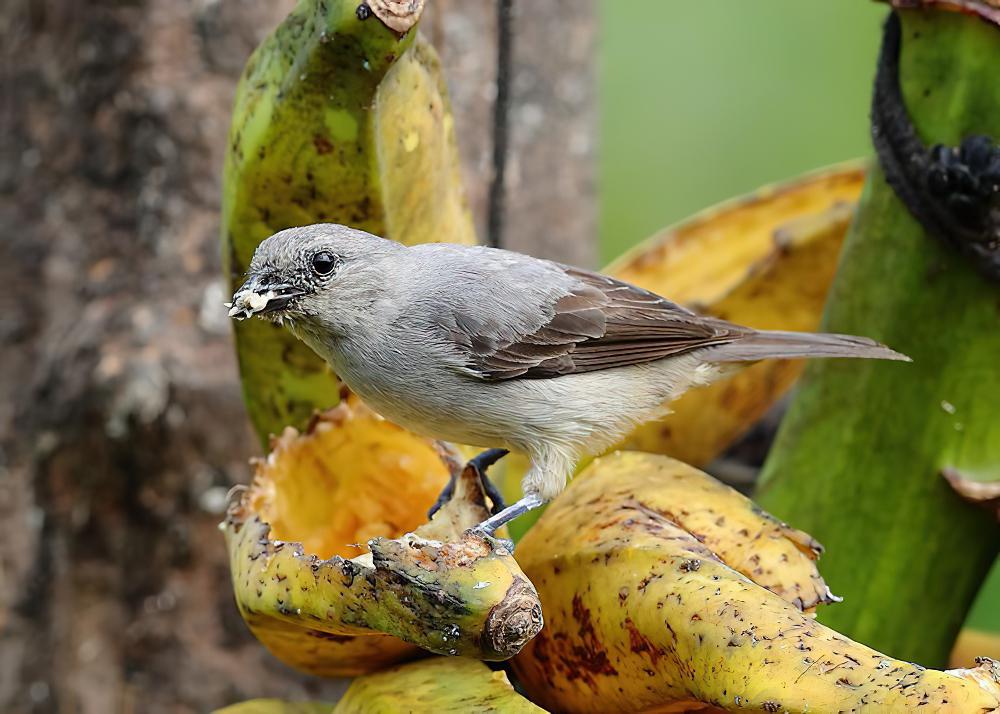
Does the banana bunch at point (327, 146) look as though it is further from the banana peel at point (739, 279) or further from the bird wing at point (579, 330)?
the banana peel at point (739, 279)

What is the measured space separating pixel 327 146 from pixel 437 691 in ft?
2.43

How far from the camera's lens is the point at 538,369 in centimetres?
200

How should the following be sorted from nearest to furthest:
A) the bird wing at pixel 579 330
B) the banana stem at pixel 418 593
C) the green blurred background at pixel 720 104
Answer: the banana stem at pixel 418 593 < the bird wing at pixel 579 330 < the green blurred background at pixel 720 104

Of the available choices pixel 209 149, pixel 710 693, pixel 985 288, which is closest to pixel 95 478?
pixel 209 149

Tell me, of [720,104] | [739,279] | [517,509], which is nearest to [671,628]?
[517,509]

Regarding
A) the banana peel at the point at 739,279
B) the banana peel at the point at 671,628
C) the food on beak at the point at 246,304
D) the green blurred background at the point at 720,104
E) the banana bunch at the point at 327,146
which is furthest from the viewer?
the green blurred background at the point at 720,104

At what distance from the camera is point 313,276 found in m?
1.78

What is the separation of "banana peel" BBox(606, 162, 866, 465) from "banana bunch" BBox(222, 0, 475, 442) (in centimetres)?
60

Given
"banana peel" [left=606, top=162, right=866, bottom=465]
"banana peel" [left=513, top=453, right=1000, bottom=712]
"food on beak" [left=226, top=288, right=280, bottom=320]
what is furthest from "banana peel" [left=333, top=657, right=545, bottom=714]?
"banana peel" [left=606, top=162, right=866, bottom=465]

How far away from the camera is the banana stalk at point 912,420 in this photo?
5.57ft

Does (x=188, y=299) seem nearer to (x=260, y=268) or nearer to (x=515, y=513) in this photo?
(x=260, y=268)

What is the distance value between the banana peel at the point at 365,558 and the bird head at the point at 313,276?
0.17 m

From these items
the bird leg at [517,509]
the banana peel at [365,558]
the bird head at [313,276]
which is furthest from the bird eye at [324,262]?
the bird leg at [517,509]

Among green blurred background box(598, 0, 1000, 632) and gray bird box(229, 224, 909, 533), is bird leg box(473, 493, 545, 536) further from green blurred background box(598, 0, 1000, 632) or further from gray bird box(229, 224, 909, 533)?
green blurred background box(598, 0, 1000, 632)
